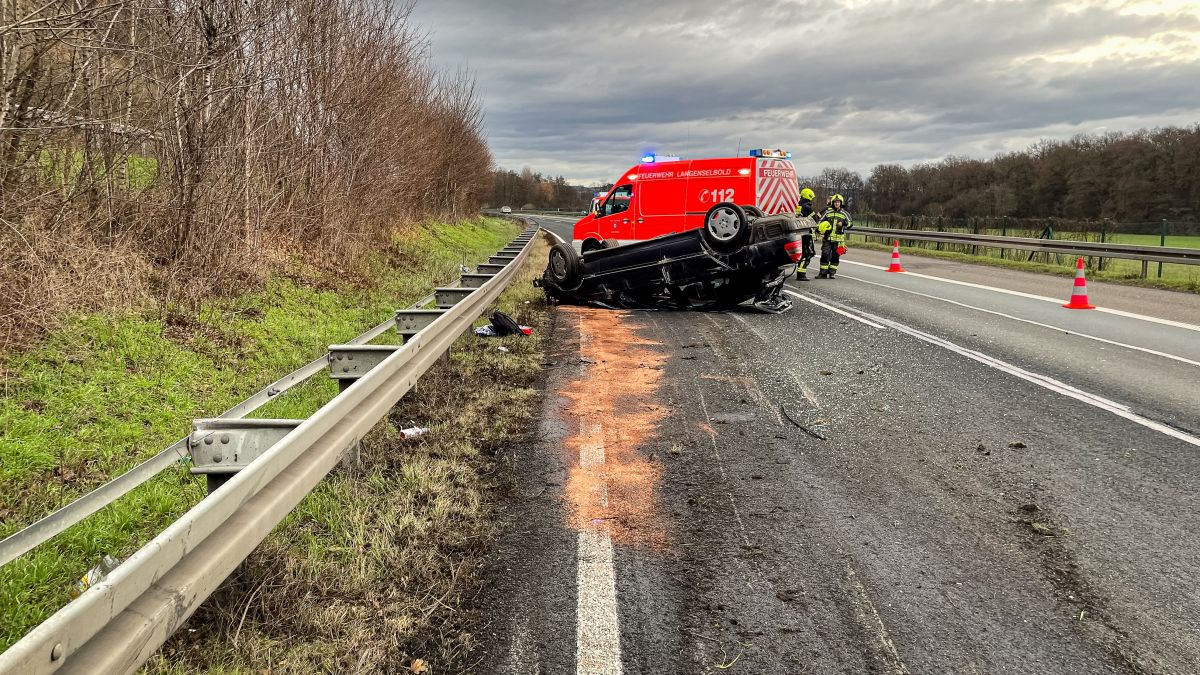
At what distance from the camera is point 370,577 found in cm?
279

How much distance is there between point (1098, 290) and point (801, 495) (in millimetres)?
13462

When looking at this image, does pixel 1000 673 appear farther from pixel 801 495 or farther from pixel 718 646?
pixel 801 495

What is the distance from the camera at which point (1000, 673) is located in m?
2.31

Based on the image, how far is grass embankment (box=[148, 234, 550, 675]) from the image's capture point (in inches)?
90.4

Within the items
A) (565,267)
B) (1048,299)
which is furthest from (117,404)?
(1048,299)

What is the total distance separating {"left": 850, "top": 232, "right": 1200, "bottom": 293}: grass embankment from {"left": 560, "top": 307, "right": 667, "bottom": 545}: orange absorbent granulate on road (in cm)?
1309

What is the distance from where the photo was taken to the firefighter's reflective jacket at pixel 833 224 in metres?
15.4

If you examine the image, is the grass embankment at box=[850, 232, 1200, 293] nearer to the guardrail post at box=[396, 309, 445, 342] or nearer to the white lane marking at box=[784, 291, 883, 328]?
the white lane marking at box=[784, 291, 883, 328]

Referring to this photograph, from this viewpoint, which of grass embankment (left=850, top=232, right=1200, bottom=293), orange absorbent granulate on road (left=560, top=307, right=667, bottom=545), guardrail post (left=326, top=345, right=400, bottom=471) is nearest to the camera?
orange absorbent granulate on road (left=560, top=307, right=667, bottom=545)

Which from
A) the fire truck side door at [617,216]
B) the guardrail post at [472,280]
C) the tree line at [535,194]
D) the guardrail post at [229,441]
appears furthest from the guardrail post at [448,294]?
the tree line at [535,194]

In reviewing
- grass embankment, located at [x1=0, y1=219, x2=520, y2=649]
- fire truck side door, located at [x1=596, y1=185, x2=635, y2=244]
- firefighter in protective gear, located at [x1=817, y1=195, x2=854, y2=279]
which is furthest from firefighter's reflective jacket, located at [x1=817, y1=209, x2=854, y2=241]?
grass embankment, located at [x1=0, y1=219, x2=520, y2=649]

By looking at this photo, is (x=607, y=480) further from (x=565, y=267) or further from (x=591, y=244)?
(x=591, y=244)

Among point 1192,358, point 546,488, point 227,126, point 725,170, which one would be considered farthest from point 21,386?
point 725,170

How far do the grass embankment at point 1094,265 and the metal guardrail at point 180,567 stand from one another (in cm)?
1675
